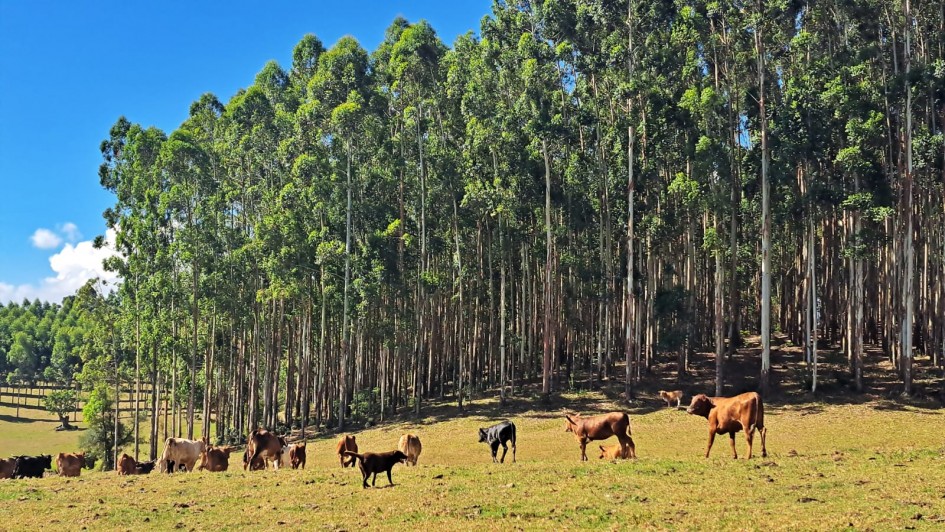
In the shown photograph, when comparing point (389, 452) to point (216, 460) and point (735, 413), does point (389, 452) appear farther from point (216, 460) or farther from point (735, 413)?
point (216, 460)

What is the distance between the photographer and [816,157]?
46969mm

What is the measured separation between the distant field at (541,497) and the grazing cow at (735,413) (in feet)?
2.93

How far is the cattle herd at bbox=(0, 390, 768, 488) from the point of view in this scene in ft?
72.5

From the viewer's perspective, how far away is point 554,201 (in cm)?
5378

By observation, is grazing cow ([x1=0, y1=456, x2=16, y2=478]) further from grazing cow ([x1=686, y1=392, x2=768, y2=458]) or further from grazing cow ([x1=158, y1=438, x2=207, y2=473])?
grazing cow ([x1=686, y1=392, x2=768, y2=458])

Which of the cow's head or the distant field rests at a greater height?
the cow's head

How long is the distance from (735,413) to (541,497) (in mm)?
7200

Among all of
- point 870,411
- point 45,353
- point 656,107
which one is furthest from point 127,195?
point 45,353

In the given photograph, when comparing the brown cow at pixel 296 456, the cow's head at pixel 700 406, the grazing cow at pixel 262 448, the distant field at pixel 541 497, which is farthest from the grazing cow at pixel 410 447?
the cow's head at pixel 700 406

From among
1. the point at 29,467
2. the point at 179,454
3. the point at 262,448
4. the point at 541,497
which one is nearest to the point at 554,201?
the point at 262,448

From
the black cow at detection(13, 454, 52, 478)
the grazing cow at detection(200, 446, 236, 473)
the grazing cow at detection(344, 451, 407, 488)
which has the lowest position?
the black cow at detection(13, 454, 52, 478)

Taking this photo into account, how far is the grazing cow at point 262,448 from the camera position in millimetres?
28719

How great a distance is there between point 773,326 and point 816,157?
3369cm

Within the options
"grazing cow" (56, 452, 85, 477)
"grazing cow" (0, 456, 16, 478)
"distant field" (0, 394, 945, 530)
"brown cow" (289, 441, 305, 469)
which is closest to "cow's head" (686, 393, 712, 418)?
"distant field" (0, 394, 945, 530)
